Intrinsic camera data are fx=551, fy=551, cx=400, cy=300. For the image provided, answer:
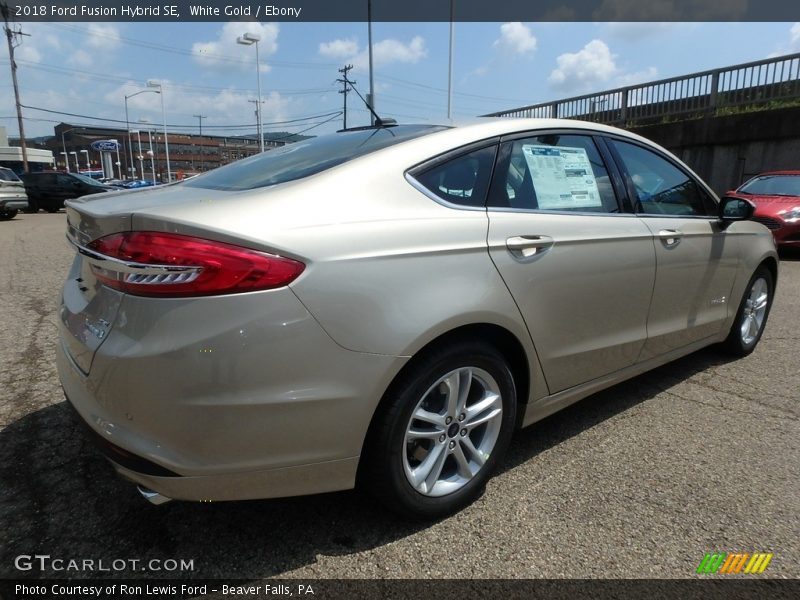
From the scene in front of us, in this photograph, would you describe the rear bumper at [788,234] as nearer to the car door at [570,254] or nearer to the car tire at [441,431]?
the car door at [570,254]

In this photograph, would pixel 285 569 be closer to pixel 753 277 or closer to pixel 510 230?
pixel 510 230

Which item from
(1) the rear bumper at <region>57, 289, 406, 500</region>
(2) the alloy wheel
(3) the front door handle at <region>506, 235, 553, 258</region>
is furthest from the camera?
(3) the front door handle at <region>506, 235, 553, 258</region>

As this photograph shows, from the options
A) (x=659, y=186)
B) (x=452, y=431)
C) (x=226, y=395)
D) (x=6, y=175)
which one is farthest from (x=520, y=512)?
(x=6, y=175)

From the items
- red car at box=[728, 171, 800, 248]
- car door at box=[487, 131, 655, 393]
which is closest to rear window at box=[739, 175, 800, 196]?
red car at box=[728, 171, 800, 248]

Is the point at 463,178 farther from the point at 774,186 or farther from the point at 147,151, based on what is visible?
the point at 147,151

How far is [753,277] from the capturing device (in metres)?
3.97

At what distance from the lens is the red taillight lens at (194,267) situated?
1.60m

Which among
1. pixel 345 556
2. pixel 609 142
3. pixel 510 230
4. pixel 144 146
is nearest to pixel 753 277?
pixel 609 142

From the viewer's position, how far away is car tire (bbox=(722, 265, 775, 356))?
397 cm

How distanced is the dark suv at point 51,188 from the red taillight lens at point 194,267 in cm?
2253

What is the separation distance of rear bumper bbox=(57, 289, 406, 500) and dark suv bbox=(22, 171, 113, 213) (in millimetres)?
22559

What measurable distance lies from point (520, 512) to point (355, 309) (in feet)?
3.80
